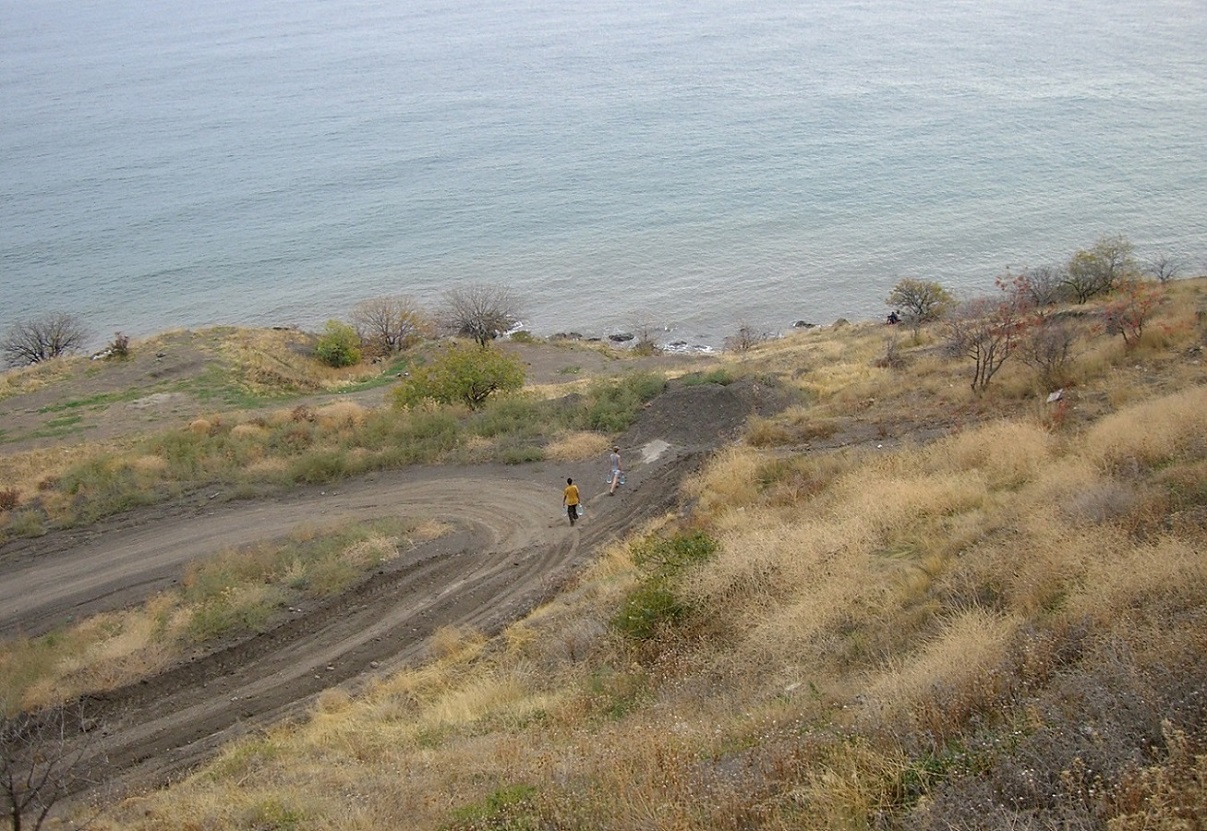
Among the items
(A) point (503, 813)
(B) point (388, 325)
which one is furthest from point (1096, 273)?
(A) point (503, 813)

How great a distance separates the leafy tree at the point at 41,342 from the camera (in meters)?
47.6

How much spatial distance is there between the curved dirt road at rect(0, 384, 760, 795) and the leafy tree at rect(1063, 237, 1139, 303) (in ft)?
66.6

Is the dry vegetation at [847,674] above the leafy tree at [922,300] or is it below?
above

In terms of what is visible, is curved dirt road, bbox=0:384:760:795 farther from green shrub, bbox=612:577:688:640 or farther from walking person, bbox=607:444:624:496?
green shrub, bbox=612:577:688:640

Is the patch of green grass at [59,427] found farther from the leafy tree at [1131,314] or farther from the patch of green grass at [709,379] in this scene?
the leafy tree at [1131,314]

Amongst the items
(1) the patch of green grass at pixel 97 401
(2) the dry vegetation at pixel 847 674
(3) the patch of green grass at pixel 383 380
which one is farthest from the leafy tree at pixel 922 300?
(1) the patch of green grass at pixel 97 401

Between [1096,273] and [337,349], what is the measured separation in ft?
114

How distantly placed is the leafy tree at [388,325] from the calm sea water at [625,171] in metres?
6.23

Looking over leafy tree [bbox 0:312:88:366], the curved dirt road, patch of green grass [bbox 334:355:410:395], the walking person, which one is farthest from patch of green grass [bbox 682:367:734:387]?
leafy tree [bbox 0:312:88:366]

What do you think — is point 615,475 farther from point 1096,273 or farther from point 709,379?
point 1096,273

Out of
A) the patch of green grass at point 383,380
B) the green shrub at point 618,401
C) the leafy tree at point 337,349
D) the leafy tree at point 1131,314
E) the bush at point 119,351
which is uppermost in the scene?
the leafy tree at point 1131,314

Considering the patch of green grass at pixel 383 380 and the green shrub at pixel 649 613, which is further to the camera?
the patch of green grass at pixel 383 380

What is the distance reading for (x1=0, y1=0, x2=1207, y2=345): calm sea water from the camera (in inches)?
2215

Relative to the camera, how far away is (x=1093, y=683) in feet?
21.3
